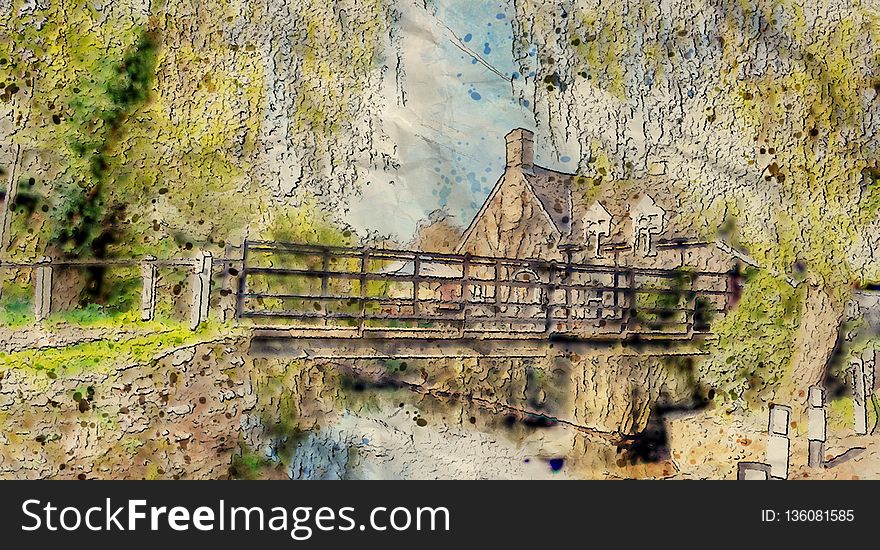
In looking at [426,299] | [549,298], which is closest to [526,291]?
[549,298]

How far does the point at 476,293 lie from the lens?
10.5ft

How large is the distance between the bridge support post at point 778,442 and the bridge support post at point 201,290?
2.20m

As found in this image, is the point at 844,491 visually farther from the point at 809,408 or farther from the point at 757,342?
the point at 757,342

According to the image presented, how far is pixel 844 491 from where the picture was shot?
2.92 m

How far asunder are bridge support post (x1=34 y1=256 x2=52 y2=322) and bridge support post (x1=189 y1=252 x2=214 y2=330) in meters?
0.54

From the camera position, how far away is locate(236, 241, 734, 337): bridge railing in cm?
284

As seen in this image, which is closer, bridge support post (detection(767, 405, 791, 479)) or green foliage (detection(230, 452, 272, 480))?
green foliage (detection(230, 452, 272, 480))

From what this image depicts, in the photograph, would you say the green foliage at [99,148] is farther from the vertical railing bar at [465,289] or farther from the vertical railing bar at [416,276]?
the vertical railing bar at [465,289]

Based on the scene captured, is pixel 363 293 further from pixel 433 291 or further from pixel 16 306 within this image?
pixel 16 306

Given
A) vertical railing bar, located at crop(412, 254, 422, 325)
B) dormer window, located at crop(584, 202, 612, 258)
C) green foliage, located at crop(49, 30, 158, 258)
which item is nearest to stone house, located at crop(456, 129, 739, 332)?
dormer window, located at crop(584, 202, 612, 258)

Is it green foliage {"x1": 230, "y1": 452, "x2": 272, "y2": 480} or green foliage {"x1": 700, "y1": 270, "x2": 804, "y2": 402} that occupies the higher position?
green foliage {"x1": 700, "y1": 270, "x2": 804, "y2": 402}

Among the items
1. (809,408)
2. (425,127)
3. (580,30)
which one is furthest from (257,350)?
(809,408)

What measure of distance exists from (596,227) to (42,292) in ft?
6.86

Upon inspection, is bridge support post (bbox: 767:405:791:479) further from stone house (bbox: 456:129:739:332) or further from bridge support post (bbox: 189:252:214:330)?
bridge support post (bbox: 189:252:214:330)
